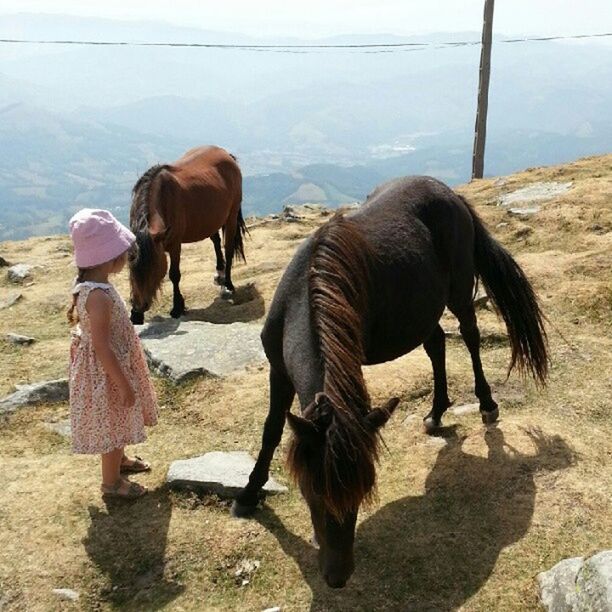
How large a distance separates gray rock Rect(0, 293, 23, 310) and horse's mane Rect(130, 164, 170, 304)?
3258 mm

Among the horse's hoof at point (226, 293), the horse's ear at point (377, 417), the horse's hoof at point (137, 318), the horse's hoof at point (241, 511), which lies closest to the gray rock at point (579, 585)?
the horse's ear at point (377, 417)

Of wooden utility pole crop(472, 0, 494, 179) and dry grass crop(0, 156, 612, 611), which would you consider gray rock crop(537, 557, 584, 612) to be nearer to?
dry grass crop(0, 156, 612, 611)

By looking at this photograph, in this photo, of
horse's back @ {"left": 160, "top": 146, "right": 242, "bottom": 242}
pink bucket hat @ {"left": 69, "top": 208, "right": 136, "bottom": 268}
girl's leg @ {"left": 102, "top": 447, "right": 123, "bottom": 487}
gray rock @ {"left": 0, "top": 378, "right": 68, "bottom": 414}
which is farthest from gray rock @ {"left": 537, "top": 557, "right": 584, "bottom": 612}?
horse's back @ {"left": 160, "top": 146, "right": 242, "bottom": 242}

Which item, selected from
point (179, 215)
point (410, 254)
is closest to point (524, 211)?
point (179, 215)

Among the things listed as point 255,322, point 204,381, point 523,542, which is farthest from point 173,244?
point 523,542

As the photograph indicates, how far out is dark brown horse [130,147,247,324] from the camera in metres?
8.37

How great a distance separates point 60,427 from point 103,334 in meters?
2.46

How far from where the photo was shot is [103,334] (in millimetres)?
4473

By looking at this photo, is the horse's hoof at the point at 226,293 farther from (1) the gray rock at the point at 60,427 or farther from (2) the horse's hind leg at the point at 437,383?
(2) the horse's hind leg at the point at 437,383

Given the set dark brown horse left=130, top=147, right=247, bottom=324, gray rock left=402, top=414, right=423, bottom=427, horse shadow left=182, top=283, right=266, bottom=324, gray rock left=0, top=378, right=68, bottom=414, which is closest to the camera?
gray rock left=402, top=414, right=423, bottom=427

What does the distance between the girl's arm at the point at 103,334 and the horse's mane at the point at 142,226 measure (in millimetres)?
3294

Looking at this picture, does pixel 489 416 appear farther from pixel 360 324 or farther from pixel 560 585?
pixel 360 324

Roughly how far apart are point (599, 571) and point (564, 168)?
1393 cm

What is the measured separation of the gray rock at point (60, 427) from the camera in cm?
633
